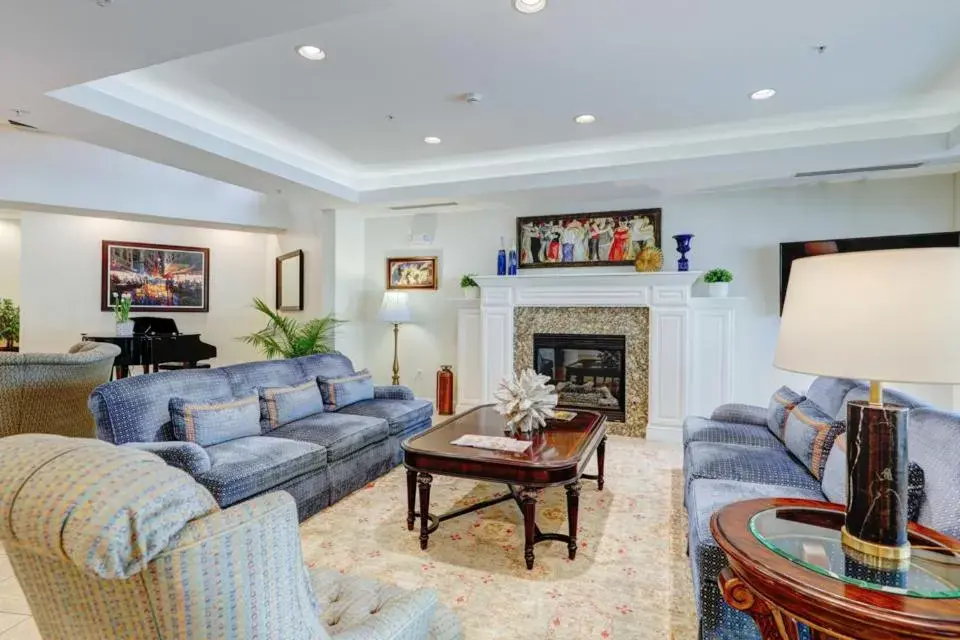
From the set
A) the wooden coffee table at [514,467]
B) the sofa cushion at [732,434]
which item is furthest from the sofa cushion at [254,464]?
the sofa cushion at [732,434]

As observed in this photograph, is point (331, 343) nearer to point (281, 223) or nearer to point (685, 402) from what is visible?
point (281, 223)

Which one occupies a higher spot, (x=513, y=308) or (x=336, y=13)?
(x=336, y=13)

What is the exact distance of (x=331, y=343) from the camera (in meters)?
5.91

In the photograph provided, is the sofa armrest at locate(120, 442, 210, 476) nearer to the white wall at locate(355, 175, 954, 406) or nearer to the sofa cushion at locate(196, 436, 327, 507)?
→ the sofa cushion at locate(196, 436, 327, 507)

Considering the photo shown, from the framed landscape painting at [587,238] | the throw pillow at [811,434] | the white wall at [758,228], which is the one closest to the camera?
the throw pillow at [811,434]

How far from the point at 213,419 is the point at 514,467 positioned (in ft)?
5.88

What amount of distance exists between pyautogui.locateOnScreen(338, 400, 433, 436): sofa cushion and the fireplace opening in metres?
1.69

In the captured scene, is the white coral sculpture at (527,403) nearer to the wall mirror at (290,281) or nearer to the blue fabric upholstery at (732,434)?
the blue fabric upholstery at (732,434)

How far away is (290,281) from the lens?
6.54m

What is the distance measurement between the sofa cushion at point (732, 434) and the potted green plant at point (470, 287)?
116 inches

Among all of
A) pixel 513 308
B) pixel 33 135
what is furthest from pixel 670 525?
pixel 33 135

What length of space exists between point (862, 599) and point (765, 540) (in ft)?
0.93

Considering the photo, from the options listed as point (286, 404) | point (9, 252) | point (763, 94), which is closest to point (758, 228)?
point (763, 94)

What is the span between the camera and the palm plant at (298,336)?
5602mm
